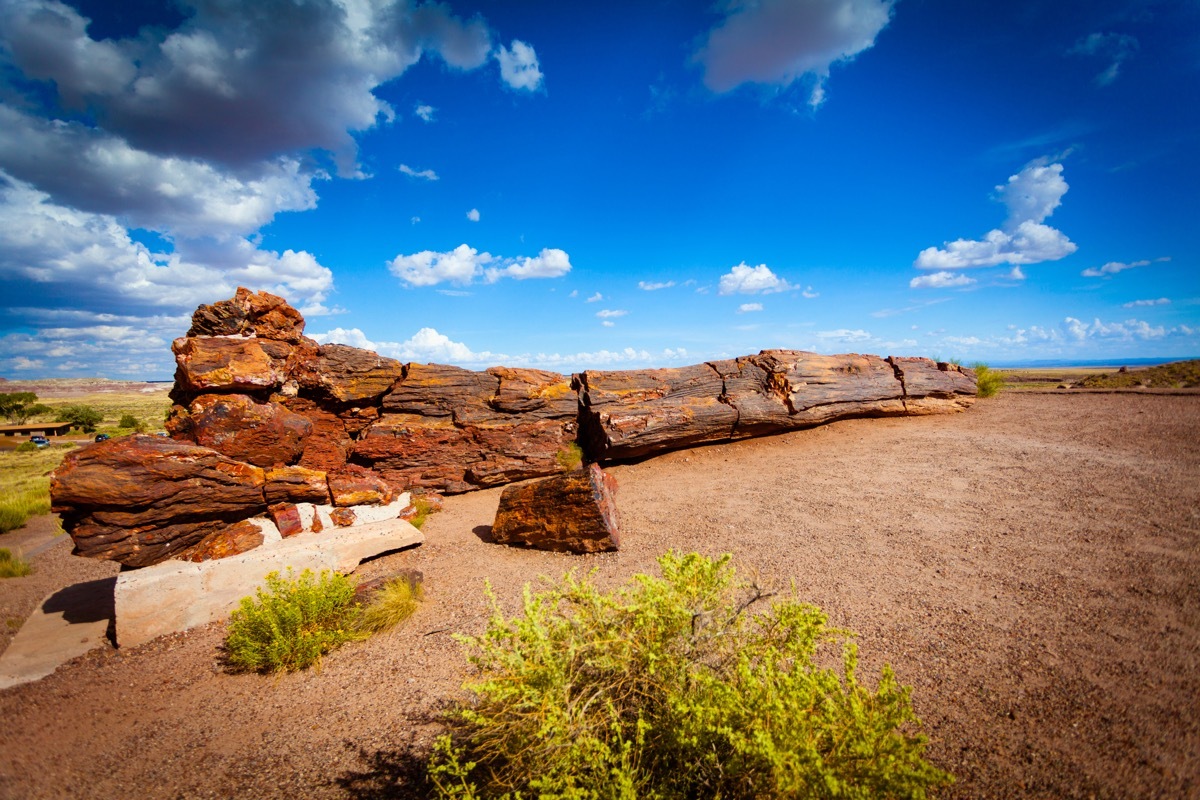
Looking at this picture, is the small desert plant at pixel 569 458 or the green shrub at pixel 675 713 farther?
the small desert plant at pixel 569 458

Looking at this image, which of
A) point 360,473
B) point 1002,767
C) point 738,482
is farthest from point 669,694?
point 360,473

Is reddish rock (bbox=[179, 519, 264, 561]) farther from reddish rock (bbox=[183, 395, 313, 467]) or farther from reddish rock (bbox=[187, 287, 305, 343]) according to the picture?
reddish rock (bbox=[187, 287, 305, 343])

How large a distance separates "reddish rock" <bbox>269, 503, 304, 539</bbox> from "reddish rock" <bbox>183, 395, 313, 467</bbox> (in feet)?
3.30

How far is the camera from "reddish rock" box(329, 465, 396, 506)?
7854mm

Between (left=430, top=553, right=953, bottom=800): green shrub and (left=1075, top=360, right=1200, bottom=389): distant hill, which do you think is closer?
(left=430, top=553, right=953, bottom=800): green shrub

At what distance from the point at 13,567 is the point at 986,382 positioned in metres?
24.1

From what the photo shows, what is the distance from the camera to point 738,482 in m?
9.25

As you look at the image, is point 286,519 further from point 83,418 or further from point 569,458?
point 83,418

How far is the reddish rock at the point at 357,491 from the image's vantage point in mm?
7854

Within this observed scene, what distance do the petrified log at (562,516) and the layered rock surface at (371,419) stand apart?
8.65 ft

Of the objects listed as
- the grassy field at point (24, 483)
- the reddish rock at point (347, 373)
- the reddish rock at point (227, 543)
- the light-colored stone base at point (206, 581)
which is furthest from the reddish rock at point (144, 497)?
the grassy field at point (24, 483)

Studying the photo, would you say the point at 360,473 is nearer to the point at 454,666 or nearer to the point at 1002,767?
the point at 454,666

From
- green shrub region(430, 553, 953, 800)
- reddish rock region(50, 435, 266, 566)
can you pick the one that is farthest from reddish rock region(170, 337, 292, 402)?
green shrub region(430, 553, 953, 800)

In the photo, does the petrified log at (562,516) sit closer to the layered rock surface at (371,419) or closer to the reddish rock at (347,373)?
the layered rock surface at (371,419)
